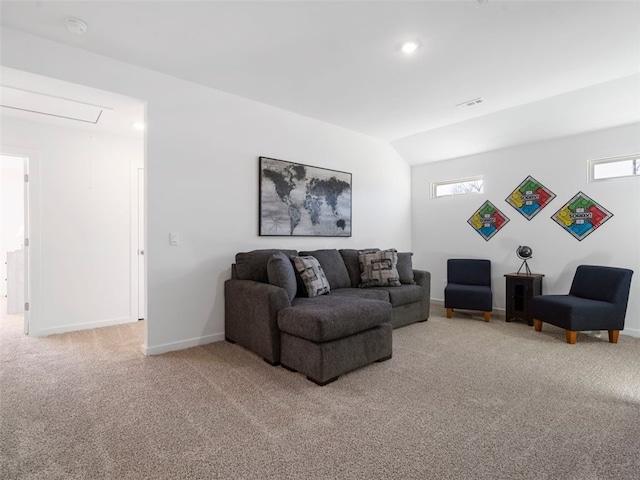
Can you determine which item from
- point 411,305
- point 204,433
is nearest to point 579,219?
point 411,305

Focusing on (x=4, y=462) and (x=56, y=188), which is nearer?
(x=4, y=462)

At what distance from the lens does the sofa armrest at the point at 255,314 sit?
2.77 m

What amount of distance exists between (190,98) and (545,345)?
4406 millimetres

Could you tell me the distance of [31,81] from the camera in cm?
266

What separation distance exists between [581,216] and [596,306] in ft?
4.32

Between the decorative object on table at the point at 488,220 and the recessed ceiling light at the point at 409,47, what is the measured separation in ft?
10.0

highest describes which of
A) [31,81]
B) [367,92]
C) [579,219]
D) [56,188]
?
[367,92]

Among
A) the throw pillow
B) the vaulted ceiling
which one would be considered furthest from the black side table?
the throw pillow

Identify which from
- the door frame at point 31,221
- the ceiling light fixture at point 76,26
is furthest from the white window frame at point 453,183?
the door frame at point 31,221

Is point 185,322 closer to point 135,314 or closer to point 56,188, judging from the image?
point 135,314

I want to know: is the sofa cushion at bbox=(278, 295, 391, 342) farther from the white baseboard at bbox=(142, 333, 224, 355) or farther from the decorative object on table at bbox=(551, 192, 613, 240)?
the decorative object on table at bbox=(551, 192, 613, 240)

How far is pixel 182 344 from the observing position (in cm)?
325

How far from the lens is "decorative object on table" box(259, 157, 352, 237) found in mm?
3875

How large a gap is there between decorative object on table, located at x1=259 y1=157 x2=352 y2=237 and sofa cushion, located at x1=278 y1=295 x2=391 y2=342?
1.34 meters
